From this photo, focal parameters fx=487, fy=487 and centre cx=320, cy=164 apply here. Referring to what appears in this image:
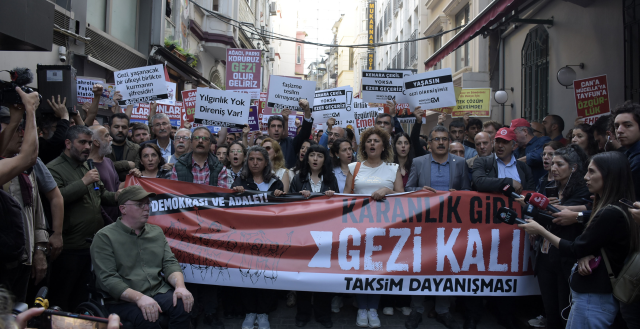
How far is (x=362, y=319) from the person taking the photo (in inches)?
194

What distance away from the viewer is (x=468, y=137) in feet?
25.2

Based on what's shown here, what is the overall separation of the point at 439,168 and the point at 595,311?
8.06 ft

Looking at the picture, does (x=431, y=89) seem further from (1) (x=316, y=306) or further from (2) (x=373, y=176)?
(1) (x=316, y=306)

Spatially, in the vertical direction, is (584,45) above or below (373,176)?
above

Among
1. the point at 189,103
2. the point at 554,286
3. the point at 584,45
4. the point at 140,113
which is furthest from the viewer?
the point at 189,103

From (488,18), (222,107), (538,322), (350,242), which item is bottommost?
(538,322)

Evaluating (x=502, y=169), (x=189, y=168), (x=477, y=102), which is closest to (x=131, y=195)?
(x=189, y=168)

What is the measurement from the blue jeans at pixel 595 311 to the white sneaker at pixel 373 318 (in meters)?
1.95

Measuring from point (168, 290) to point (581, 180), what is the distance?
3504mm

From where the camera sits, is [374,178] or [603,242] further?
[374,178]

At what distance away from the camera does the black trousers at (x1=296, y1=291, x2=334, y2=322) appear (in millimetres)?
4980

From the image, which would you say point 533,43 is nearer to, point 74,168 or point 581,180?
point 581,180

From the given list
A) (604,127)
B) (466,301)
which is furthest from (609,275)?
(604,127)

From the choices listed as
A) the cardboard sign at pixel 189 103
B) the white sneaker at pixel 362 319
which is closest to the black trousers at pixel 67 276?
the white sneaker at pixel 362 319
